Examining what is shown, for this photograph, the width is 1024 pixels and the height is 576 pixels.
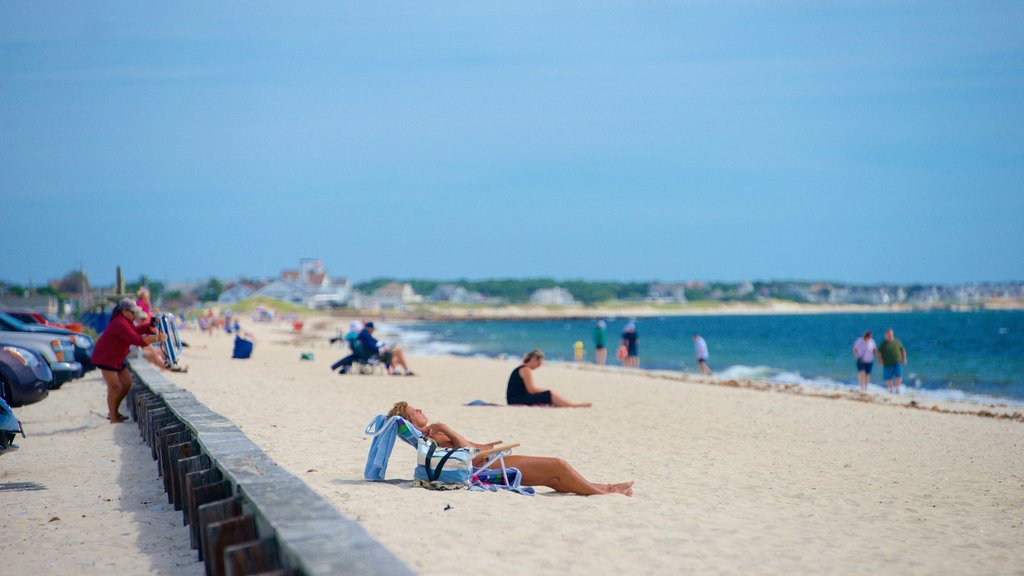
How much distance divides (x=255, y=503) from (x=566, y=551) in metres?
1.86

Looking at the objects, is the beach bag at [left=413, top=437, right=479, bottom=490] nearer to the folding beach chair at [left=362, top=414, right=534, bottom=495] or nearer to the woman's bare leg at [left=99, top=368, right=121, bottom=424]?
the folding beach chair at [left=362, top=414, right=534, bottom=495]

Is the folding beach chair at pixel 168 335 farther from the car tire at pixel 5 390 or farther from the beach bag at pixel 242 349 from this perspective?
the beach bag at pixel 242 349

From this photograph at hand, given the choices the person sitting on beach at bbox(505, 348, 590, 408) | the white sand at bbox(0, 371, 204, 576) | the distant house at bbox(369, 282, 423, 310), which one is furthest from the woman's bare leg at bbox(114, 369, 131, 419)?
the distant house at bbox(369, 282, 423, 310)

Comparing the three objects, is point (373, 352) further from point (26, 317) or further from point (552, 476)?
point (552, 476)

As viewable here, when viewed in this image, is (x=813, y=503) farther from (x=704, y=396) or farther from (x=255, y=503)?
(x=704, y=396)

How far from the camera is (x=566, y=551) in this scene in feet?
17.1

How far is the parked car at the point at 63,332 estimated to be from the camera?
15.6 m

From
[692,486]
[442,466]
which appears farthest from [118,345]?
[692,486]

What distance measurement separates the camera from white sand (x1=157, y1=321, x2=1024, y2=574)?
536 cm

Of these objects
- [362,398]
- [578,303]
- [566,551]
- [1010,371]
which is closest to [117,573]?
[566,551]

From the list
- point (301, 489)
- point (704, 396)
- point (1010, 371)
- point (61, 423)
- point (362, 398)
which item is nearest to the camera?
point (301, 489)

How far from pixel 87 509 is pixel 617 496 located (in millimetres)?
4175

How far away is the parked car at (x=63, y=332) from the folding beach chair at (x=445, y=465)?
10.2 m

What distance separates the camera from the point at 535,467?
7.00m
